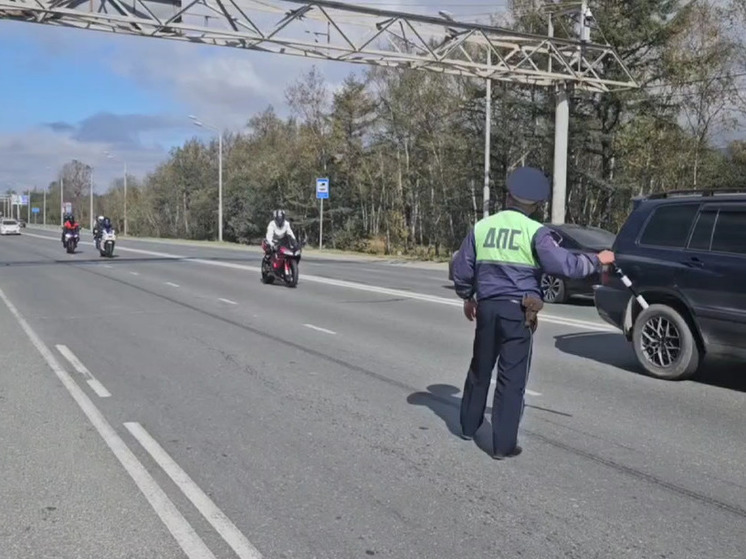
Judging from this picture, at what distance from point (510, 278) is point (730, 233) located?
343 cm

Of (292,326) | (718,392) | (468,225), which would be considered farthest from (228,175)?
(718,392)

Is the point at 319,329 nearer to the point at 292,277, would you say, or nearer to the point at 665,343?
the point at 665,343

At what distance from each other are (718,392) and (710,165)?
20595 mm

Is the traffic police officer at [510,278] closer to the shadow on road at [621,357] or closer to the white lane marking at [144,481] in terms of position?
the white lane marking at [144,481]

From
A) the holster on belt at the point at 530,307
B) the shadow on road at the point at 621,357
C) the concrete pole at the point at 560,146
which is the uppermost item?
the concrete pole at the point at 560,146

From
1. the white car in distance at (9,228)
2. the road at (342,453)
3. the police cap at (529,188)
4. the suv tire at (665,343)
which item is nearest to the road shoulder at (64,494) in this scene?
the road at (342,453)

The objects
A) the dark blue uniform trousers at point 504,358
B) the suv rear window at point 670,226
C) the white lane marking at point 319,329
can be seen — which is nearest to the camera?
the dark blue uniform trousers at point 504,358

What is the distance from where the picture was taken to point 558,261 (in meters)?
4.96

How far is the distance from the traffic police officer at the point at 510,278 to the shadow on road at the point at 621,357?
11.4 feet

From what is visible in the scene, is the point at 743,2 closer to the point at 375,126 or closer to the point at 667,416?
the point at 667,416

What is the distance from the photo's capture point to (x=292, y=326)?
38.4 feet

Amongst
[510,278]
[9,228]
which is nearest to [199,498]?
[510,278]

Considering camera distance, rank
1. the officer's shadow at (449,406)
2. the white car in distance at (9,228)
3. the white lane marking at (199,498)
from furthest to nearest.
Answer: the white car in distance at (9,228)
the officer's shadow at (449,406)
the white lane marking at (199,498)

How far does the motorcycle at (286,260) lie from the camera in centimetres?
1778
